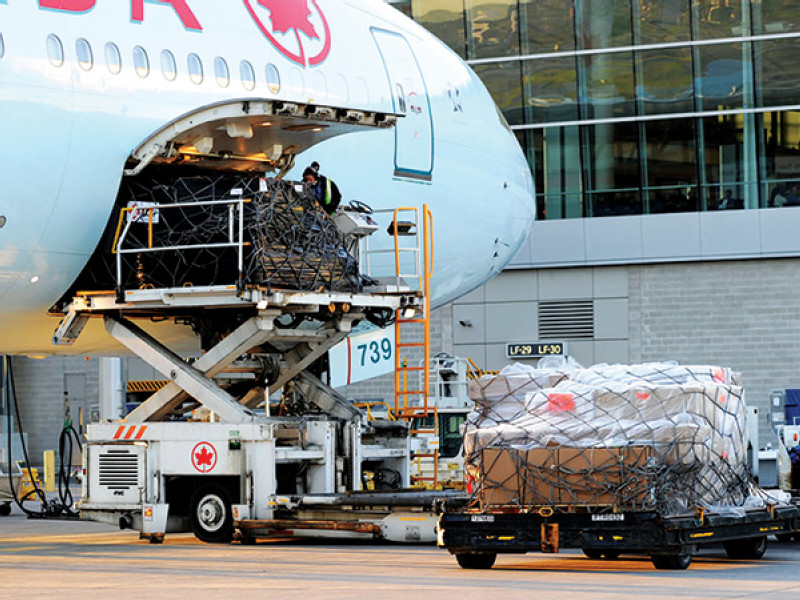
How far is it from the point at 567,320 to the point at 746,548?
22.5m

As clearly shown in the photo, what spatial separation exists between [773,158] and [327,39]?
2031 cm

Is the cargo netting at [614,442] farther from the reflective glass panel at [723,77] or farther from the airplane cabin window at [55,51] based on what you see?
the reflective glass panel at [723,77]

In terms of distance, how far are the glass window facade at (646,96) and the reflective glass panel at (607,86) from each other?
25 mm

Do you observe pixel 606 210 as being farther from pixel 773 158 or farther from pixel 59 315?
pixel 59 315

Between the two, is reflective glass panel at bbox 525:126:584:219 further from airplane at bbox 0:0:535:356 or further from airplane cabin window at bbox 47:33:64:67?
airplane cabin window at bbox 47:33:64:67

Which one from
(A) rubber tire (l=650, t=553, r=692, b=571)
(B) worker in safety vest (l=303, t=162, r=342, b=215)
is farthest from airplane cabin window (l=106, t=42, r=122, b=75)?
(A) rubber tire (l=650, t=553, r=692, b=571)

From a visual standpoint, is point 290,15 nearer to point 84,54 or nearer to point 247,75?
point 247,75

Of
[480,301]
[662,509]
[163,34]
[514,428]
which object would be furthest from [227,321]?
[480,301]

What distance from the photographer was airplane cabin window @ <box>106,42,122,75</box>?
624 inches

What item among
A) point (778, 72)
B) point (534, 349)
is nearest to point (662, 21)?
point (778, 72)

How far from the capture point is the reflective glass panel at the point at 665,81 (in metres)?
36.9

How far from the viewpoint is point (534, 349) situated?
37688 mm

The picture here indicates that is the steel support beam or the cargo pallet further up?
the steel support beam

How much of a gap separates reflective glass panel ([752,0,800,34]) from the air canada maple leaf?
807 inches
